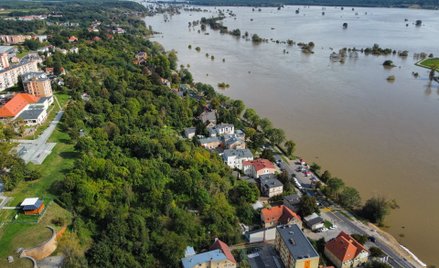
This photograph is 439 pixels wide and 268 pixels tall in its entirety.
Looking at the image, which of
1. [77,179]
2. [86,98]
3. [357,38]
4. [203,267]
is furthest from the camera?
[357,38]

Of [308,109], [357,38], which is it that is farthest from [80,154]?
[357,38]

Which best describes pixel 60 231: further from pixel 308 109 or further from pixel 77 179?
pixel 308 109

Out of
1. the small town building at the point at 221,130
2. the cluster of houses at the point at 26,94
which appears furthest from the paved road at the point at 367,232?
the cluster of houses at the point at 26,94

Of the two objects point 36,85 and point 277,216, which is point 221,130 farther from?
point 36,85

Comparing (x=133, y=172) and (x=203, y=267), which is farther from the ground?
(x=133, y=172)

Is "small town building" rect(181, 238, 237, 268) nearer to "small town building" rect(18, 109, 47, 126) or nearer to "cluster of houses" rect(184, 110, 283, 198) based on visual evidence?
Result: "cluster of houses" rect(184, 110, 283, 198)

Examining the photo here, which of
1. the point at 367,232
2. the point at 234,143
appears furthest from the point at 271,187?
the point at 234,143

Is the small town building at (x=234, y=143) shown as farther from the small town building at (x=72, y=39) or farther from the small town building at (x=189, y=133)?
the small town building at (x=72, y=39)

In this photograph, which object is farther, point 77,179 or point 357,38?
point 357,38
